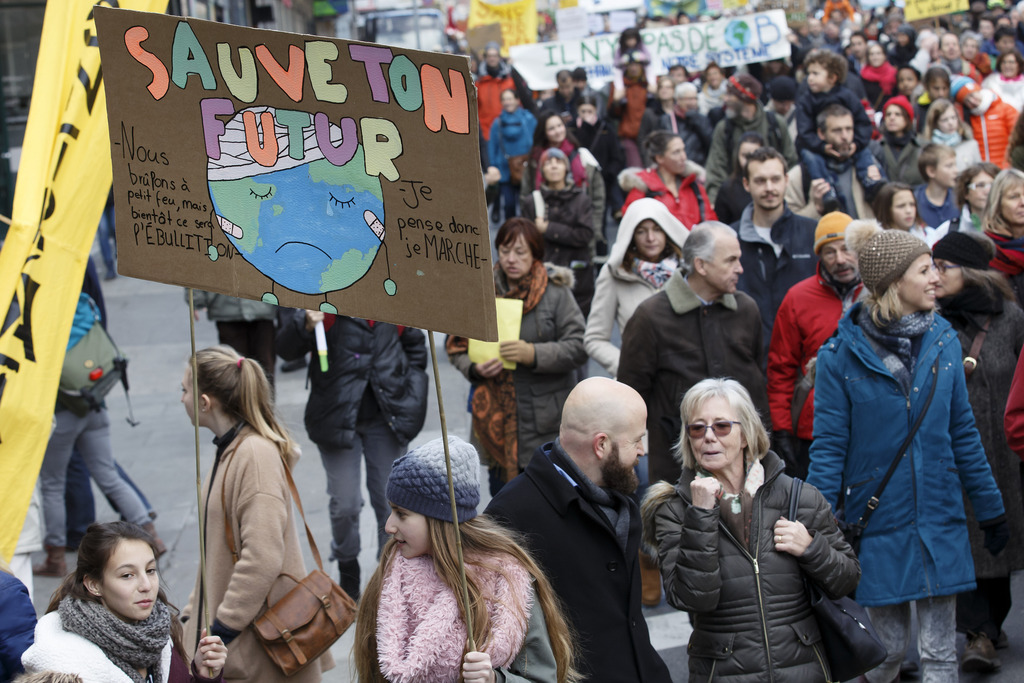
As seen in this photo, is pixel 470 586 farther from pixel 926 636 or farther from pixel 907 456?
pixel 926 636

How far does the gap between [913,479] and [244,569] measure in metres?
2.50

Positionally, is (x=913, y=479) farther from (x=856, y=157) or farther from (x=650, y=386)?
(x=856, y=157)

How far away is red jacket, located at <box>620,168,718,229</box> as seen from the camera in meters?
8.16

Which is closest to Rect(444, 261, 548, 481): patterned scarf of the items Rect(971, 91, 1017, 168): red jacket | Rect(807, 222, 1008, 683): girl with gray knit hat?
Rect(807, 222, 1008, 683): girl with gray knit hat

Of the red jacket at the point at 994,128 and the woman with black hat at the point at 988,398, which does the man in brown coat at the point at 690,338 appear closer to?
the woman with black hat at the point at 988,398

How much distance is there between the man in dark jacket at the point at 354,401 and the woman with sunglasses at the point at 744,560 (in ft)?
7.57

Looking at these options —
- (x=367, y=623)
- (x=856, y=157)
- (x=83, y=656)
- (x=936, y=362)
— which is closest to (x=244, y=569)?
(x=83, y=656)

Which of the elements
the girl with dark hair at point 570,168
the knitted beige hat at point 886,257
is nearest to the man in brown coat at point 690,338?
the knitted beige hat at point 886,257

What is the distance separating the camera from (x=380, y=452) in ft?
19.1

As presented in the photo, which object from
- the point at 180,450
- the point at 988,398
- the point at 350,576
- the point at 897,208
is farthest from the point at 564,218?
the point at 988,398

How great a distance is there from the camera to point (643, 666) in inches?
127

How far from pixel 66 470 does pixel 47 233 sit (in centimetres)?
355

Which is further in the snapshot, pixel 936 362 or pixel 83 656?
pixel 936 362

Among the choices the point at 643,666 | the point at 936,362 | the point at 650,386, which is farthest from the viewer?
the point at 650,386
